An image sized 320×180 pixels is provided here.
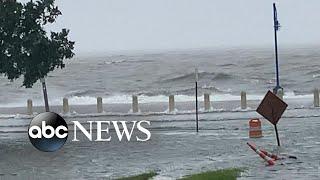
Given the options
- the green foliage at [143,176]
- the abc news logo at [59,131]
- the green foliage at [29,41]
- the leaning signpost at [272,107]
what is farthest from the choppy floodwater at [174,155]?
the green foliage at [29,41]

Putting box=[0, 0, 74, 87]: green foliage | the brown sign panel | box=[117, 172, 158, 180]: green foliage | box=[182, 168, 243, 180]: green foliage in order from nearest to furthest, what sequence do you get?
box=[182, 168, 243, 180]: green foliage → box=[117, 172, 158, 180]: green foliage → the brown sign panel → box=[0, 0, 74, 87]: green foliage

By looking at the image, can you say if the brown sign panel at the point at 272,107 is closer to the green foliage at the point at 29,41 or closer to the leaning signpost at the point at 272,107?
the leaning signpost at the point at 272,107

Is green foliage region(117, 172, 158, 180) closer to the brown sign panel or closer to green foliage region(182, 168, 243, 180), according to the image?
green foliage region(182, 168, 243, 180)

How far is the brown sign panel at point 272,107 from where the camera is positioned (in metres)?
18.1

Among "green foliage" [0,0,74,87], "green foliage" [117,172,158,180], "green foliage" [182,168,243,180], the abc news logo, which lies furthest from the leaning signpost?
"green foliage" [0,0,74,87]

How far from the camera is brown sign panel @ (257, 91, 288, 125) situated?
A: 712 inches

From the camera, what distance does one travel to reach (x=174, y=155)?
19750mm

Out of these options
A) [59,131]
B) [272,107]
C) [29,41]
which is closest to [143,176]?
[59,131]

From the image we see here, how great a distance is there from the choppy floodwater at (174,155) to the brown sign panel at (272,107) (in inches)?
38.5

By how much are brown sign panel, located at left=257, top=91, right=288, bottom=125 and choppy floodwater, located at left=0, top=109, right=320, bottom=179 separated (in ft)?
3.21

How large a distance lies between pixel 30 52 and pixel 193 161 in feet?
29.3

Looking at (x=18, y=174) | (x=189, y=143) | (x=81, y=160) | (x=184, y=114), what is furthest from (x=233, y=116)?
(x=18, y=174)

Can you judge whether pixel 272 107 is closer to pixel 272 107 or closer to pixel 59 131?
pixel 272 107

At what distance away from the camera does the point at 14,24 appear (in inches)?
969
